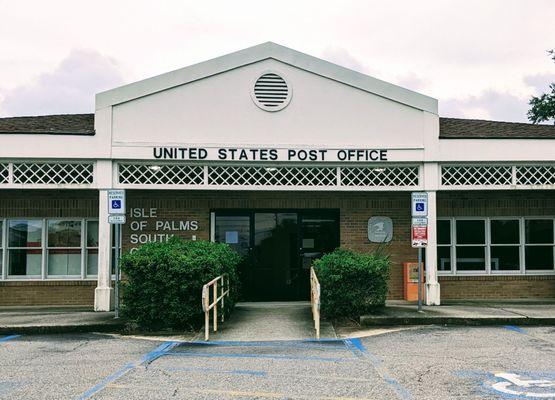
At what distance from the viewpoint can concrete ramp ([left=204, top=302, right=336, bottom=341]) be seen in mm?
10602

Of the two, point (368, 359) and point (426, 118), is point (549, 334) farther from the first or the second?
point (426, 118)

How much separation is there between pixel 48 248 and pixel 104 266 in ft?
8.46

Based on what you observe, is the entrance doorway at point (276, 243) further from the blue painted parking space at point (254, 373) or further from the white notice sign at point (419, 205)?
the blue painted parking space at point (254, 373)

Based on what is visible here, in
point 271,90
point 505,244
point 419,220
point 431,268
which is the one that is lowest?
point 431,268

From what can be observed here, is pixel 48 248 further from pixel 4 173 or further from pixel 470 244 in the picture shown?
pixel 470 244

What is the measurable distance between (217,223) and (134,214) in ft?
6.72

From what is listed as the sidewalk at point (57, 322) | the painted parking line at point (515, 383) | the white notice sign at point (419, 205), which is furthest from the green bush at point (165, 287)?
the painted parking line at point (515, 383)

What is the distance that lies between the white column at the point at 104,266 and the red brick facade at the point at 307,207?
165 centimetres

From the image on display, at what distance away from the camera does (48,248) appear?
14.9 m

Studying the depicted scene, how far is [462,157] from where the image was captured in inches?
539

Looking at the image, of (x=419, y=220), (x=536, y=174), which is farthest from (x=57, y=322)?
(x=536, y=174)

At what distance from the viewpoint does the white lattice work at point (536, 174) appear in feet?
45.8

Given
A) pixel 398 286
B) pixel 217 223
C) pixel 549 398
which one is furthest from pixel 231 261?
pixel 549 398

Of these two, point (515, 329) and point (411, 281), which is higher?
point (411, 281)
